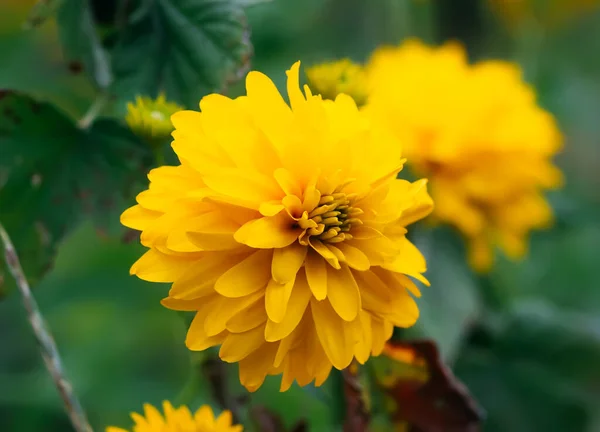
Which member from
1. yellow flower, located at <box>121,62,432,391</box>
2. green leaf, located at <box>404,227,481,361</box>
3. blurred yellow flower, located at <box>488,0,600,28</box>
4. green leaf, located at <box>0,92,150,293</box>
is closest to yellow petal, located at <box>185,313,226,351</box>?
yellow flower, located at <box>121,62,432,391</box>

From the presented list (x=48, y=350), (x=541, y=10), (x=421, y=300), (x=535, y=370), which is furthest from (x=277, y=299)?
(x=541, y=10)

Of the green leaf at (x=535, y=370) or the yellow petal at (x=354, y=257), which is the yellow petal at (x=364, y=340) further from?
the green leaf at (x=535, y=370)

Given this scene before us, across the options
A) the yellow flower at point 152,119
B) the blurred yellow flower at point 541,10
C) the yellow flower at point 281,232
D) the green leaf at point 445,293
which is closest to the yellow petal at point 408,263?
the yellow flower at point 281,232

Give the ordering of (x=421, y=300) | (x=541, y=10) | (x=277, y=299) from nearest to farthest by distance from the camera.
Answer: (x=277, y=299) → (x=421, y=300) → (x=541, y=10)

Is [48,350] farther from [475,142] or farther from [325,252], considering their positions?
[475,142]

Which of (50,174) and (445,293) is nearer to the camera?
(50,174)

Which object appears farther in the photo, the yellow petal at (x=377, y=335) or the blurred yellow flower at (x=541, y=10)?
the blurred yellow flower at (x=541, y=10)

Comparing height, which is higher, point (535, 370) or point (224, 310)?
point (224, 310)
